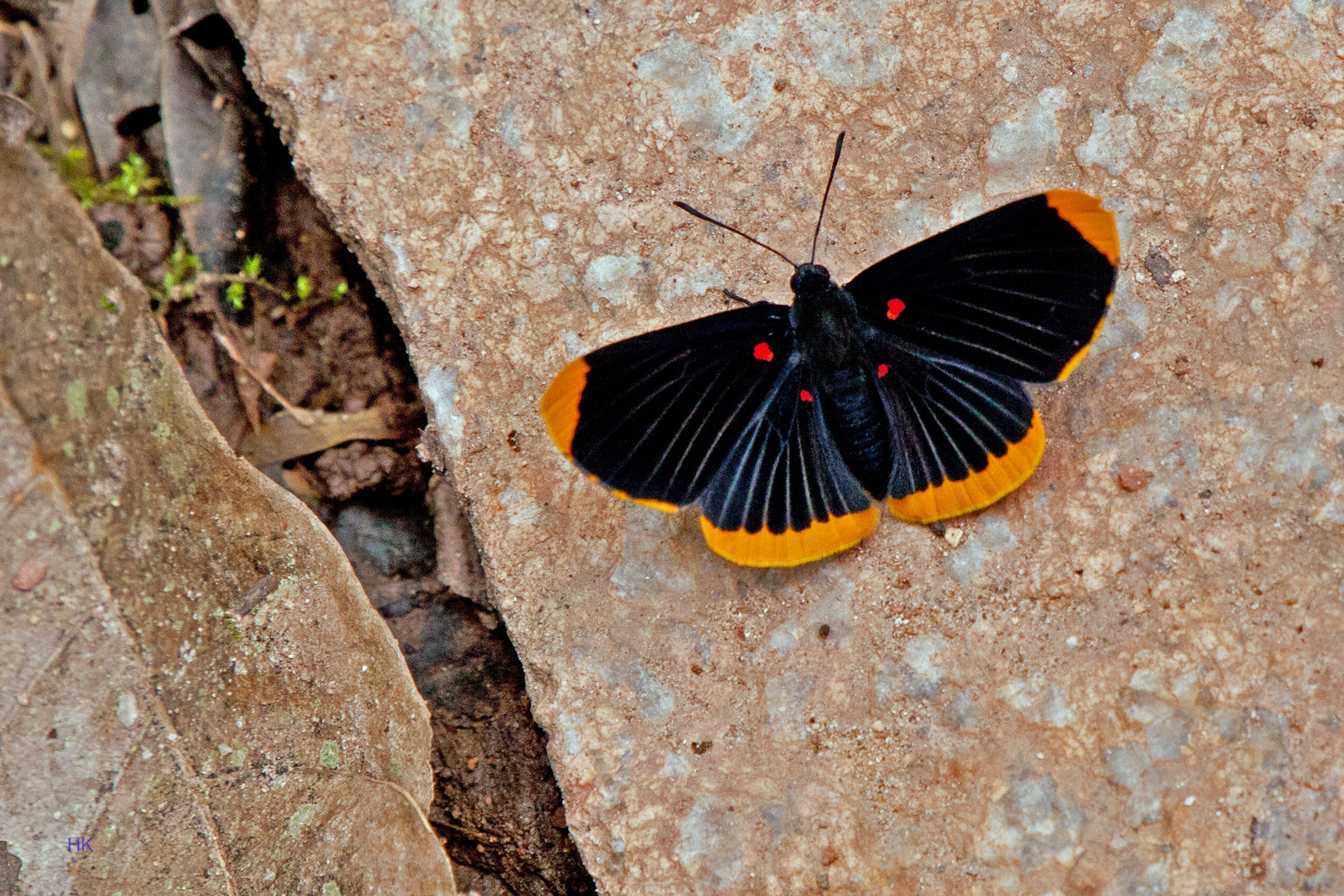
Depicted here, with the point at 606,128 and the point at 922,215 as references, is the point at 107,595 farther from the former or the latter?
the point at 922,215

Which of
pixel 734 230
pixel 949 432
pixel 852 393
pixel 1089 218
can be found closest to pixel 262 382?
pixel 734 230

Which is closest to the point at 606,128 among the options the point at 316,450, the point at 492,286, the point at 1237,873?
the point at 492,286

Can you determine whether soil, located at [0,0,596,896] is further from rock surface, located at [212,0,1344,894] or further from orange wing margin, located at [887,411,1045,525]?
orange wing margin, located at [887,411,1045,525]

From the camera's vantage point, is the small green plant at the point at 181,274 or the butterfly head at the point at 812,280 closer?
the butterfly head at the point at 812,280

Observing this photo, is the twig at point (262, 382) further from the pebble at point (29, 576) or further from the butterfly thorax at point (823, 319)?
the butterfly thorax at point (823, 319)

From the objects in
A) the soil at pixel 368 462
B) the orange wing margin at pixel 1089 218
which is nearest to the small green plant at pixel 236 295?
the soil at pixel 368 462

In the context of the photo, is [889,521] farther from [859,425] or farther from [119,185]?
[119,185]
